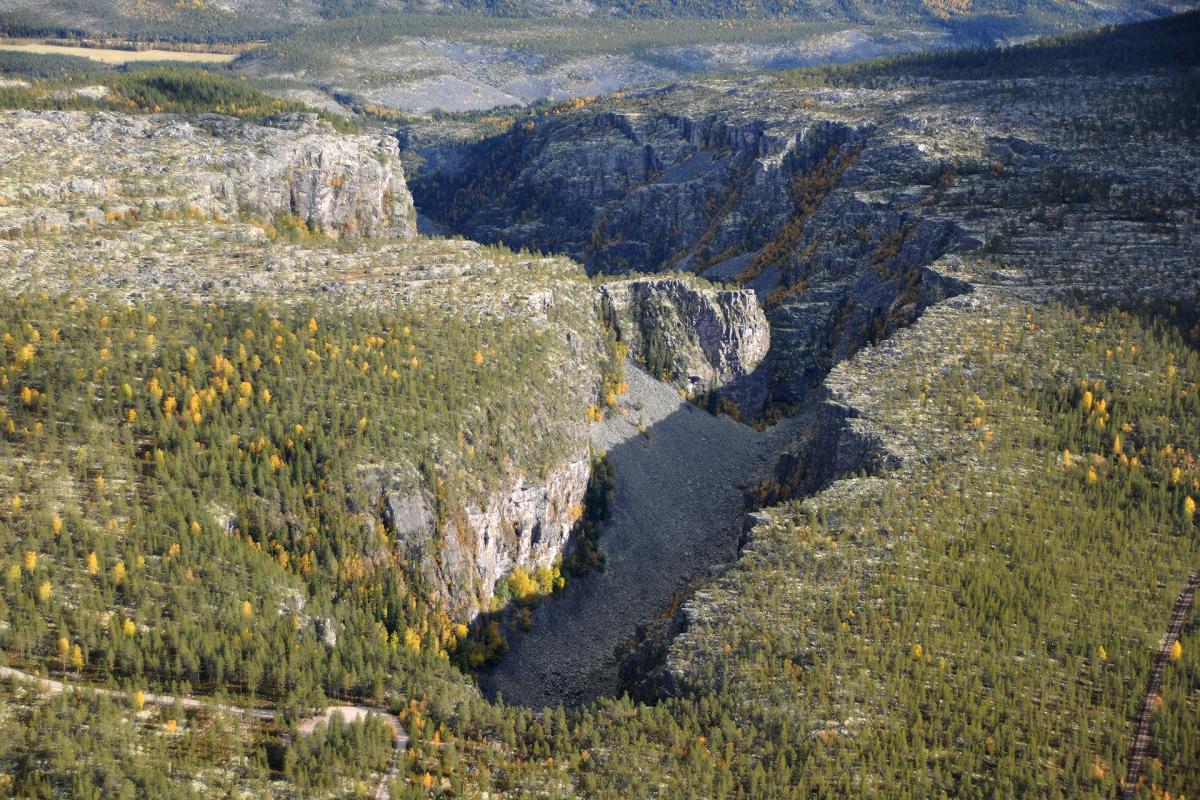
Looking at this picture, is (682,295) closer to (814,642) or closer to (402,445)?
(402,445)

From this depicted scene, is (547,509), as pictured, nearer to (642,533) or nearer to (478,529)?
(478,529)

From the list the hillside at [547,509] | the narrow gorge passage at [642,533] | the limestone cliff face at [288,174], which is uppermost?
the limestone cliff face at [288,174]

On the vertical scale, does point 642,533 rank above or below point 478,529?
below

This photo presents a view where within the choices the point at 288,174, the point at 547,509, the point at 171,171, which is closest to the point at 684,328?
the point at 547,509


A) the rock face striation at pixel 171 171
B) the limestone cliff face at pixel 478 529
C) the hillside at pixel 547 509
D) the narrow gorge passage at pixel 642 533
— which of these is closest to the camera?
the hillside at pixel 547 509

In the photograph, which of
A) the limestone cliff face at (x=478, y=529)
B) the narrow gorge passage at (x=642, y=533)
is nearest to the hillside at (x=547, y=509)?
the limestone cliff face at (x=478, y=529)

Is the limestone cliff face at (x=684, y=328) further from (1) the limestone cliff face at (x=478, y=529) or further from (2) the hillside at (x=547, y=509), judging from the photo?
(1) the limestone cliff face at (x=478, y=529)

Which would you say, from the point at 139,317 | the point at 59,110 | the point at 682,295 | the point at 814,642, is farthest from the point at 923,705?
the point at 59,110
